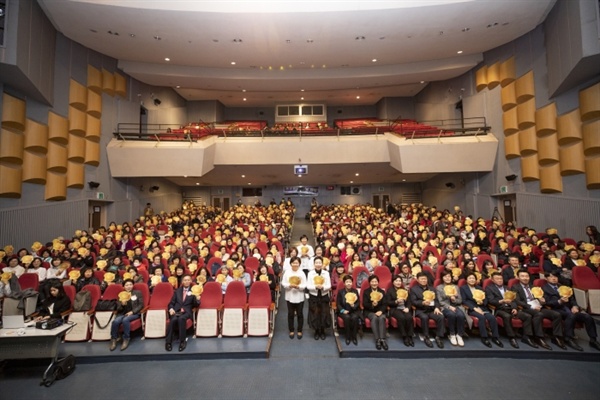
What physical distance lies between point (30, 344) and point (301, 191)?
16.9 meters

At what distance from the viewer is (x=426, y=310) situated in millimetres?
4887

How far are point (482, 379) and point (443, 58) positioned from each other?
43.2 feet

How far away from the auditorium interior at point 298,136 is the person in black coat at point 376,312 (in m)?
0.20

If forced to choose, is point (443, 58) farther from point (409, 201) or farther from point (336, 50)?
point (409, 201)

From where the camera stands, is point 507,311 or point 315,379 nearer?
point 315,379

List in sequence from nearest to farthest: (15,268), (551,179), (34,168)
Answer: (15,268), (34,168), (551,179)

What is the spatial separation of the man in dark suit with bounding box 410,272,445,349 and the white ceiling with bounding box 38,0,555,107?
8510mm

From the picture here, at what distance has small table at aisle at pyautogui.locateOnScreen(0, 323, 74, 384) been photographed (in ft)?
12.5

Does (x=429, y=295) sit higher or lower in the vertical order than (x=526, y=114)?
lower

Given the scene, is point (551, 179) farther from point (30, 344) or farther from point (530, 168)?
point (30, 344)

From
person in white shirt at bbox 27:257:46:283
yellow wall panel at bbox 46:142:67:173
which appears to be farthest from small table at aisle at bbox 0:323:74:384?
yellow wall panel at bbox 46:142:67:173

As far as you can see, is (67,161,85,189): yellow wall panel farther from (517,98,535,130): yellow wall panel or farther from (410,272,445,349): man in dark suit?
(517,98,535,130): yellow wall panel

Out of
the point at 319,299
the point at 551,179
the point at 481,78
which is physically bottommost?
the point at 319,299

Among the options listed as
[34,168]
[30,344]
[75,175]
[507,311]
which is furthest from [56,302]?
[75,175]
